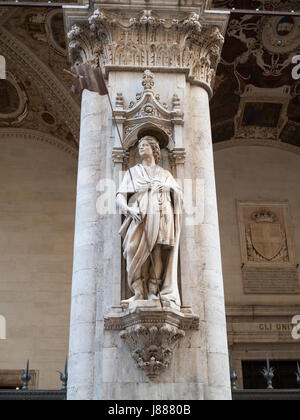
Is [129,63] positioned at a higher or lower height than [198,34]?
lower

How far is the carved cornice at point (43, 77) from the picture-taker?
13.7 m

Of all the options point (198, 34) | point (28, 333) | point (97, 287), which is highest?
point (198, 34)

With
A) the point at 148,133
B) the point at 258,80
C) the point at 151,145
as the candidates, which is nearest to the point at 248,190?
the point at 258,80

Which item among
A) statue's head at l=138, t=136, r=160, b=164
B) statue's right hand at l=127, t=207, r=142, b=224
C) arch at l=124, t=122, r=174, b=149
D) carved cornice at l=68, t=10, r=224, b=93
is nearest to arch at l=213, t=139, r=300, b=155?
carved cornice at l=68, t=10, r=224, b=93

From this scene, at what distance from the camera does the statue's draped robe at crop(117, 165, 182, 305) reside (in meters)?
5.98

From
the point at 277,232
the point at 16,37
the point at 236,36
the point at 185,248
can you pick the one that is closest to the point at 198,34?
the point at 185,248

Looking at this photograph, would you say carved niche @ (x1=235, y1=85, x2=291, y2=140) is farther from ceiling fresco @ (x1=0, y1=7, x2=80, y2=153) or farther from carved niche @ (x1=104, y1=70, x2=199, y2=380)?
carved niche @ (x1=104, y1=70, x2=199, y2=380)

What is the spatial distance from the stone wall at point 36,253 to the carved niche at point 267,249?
4.85 meters

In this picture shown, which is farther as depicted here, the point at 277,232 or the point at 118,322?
the point at 277,232

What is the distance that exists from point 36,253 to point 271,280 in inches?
253

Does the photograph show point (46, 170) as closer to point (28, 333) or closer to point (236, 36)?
point (28, 333)

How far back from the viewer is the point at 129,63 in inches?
297

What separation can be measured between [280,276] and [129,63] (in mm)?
8715

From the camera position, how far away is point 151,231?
19.8 feet
